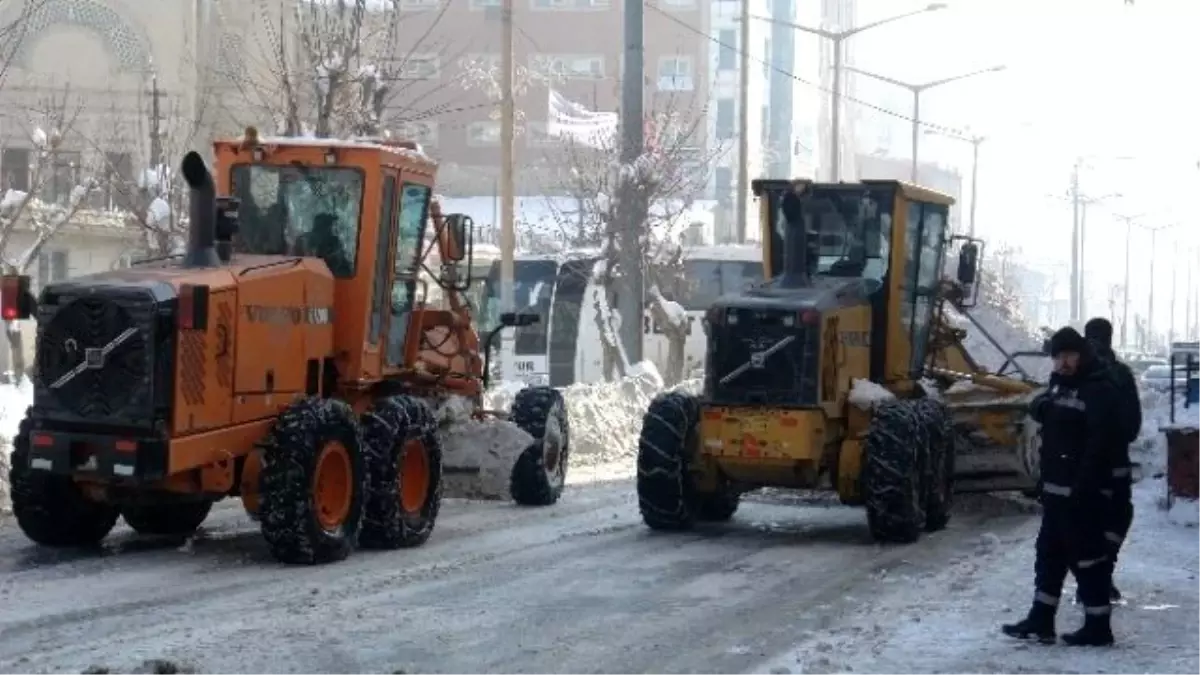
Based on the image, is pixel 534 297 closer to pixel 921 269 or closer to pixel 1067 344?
pixel 921 269

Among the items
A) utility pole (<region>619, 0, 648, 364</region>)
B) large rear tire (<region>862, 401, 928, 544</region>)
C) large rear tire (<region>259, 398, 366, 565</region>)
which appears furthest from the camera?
utility pole (<region>619, 0, 648, 364</region>)

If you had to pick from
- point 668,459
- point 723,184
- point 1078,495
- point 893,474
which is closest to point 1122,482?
point 1078,495

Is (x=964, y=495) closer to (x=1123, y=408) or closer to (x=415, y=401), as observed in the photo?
(x=415, y=401)

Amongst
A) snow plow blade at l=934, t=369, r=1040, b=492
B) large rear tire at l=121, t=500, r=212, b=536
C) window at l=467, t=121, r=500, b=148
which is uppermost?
window at l=467, t=121, r=500, b=148

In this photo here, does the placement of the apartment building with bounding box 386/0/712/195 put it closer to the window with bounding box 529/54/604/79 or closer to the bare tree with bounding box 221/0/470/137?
the window with bounding box 529/54/604/79

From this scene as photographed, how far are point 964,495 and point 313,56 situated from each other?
1089 cm

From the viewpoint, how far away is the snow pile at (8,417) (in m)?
16.9

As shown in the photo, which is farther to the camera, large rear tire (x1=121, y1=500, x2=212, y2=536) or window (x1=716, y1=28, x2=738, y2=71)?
window (x1=716, y1=28, x2=738, y2=71)

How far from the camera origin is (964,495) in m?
19.1

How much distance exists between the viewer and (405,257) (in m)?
15.8

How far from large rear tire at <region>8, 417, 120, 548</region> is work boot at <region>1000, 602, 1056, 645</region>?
6.48 metres

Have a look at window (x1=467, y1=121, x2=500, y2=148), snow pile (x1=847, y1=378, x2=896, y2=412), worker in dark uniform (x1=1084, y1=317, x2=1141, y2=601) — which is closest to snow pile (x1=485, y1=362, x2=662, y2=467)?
snow pile (x1=847, y1=378, x2=896, y2=412)

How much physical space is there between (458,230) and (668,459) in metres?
2.45

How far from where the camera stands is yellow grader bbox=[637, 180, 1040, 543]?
1574 cm
